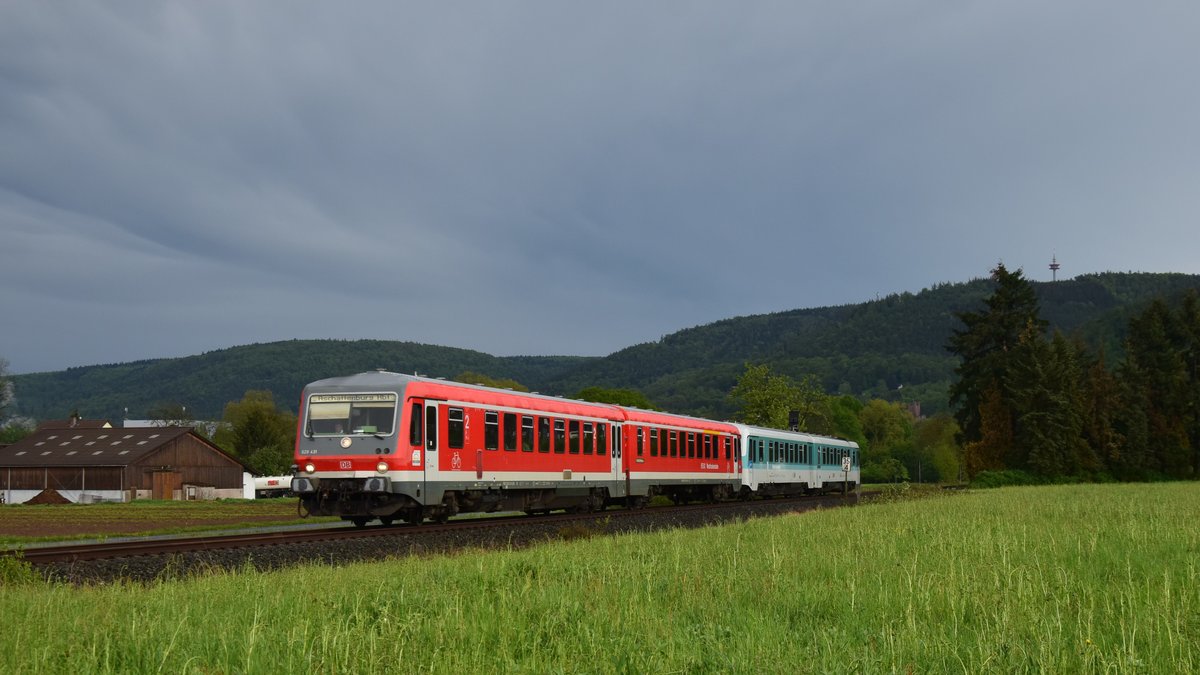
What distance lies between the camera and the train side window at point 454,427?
2527cm

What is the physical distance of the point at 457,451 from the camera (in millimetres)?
25578

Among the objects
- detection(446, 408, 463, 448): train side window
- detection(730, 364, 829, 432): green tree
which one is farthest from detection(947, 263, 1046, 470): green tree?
detection(446, 408, 463, 448): train side window

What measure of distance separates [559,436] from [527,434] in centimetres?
209

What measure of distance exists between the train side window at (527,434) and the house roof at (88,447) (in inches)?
2416

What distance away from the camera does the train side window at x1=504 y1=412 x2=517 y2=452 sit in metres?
27.7

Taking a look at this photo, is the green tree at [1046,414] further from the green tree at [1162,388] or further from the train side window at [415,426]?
the train side window at [415,426]

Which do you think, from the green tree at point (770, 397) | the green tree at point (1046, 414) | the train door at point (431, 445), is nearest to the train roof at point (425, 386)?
the train door at point (431, 445)

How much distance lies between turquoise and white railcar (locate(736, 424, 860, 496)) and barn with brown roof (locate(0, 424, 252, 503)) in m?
51.8

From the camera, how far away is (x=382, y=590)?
1063cm

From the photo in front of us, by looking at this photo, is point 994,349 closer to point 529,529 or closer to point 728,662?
point 529,529

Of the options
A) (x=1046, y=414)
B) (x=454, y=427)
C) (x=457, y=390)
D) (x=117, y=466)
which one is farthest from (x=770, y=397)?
(x=454, y=427)

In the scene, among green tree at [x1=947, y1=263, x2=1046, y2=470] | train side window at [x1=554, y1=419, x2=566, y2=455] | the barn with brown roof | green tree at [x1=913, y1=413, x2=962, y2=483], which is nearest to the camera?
train side window at [x1=554, y1=419, x2=566, y2=455]

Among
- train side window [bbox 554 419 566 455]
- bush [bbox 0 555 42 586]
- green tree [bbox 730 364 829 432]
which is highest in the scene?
green tree [bbox 730 364 829 432]

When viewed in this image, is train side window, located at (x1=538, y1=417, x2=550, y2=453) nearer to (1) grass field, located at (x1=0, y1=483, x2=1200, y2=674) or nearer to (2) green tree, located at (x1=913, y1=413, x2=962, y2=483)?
(1) grass field, located at (x1=0, y1=483, x2=1200, y2=674)
